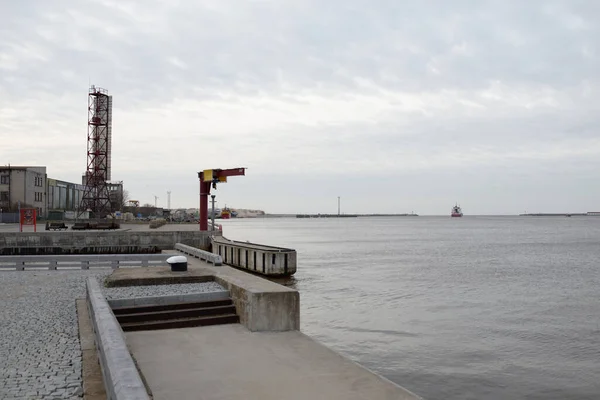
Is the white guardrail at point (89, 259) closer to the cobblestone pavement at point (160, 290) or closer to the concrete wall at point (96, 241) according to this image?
the cobblestone pavement at point (160, 290)

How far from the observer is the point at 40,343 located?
33.2ft

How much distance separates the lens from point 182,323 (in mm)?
13531

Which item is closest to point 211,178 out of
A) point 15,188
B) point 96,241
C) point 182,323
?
point 96,241

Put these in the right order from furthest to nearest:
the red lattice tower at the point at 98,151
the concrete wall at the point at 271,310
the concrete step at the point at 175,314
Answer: the red lattice tower at the point at 98,151 → the concrete step at the point at 175,314 → the concrete wall at the point at 271,310

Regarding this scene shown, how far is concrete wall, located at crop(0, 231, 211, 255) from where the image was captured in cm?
4356

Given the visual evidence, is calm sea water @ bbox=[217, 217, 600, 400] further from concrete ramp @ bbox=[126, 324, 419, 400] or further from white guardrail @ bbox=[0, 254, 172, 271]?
white guardrail @ bbox=[0, 254, 172, 271]

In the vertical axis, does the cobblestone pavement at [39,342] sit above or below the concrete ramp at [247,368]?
above

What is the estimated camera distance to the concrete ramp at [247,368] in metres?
8.93

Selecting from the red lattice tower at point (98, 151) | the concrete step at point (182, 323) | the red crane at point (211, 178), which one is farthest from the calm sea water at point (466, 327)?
the red lattice tower at point (98, 151)

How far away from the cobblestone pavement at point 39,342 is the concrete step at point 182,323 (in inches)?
54.8

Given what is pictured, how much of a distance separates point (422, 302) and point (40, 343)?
66.0 feet

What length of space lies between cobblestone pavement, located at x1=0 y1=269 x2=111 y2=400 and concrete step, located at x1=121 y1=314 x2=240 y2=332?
1391mm

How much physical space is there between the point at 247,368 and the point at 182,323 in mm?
3898

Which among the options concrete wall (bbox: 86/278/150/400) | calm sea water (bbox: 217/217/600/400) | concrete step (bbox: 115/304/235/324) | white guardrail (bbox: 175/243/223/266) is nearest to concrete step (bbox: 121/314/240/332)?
concrete step (bbox: 115/304/235/324)
